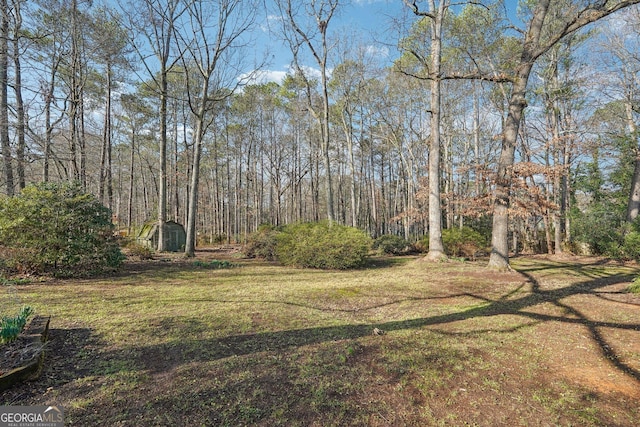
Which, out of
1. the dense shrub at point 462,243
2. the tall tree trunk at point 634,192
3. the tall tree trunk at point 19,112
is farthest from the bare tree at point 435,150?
the tall tree trunk at point 19,112

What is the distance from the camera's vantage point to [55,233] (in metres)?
6.45

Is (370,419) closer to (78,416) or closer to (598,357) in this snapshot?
(78,416)

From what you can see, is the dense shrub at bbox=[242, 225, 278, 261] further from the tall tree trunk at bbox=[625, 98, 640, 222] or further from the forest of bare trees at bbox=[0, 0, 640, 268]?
the tall tree trunk at bbox=[625, 98, 640, 222]

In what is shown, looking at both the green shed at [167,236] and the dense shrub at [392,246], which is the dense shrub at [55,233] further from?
the dense shrub at [392,246]

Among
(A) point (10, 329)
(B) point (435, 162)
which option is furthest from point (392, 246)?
(A) point (10, 329)

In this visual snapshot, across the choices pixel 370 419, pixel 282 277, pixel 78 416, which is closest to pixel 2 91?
pixel 282 277

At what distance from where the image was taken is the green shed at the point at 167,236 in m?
14.9

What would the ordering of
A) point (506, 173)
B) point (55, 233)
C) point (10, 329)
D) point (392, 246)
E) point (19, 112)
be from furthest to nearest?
point (392, 246), point (19, 112), point (506, 173), point (55, 233), point (10, 329)

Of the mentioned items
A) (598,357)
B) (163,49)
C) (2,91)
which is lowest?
(598,357)

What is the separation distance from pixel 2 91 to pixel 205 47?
659 centimetres

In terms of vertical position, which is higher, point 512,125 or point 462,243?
point 512,125

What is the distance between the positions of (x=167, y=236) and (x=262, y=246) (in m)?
6.99

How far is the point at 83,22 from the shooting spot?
10.9 meters

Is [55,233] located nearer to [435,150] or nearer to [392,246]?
[435,150]
